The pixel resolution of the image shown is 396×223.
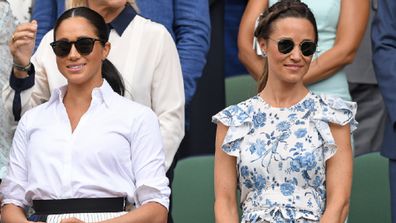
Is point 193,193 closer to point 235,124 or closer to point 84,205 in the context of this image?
point 235,124

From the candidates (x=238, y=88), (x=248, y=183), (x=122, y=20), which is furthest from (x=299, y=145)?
(x=238, y=88)

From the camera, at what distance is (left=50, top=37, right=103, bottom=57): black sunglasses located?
5.28 m

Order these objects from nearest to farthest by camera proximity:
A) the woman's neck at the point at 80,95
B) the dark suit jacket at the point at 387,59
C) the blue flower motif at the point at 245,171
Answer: the blue flower motif at the point at 245,171 → the woman's neck at the point at 80,95 → the dark suit jacket at the point at 387,59

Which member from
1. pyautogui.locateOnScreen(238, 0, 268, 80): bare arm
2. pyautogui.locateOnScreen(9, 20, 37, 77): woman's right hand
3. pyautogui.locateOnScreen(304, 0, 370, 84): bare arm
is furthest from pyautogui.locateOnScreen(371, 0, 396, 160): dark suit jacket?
pyautogui.locateOnScreen(9, 20, 37, 77): woman's right hand

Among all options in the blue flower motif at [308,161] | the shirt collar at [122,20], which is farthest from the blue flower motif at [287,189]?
the shirt collar at [122,20]

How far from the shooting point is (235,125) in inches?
207

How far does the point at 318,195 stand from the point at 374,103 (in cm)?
233

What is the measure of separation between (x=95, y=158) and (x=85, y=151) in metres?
0.05

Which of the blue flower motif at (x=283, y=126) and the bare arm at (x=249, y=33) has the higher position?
the bare arm at (x=249, y=33)

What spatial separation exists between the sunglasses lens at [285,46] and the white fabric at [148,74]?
642 mm

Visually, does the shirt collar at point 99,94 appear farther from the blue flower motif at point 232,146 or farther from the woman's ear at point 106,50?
the blue flower motif at point 232,146

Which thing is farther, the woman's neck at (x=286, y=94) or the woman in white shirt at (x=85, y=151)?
the woman's neck at (x=286, y=94)

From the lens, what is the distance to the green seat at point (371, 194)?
6.71 metres

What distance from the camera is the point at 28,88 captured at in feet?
18.2
